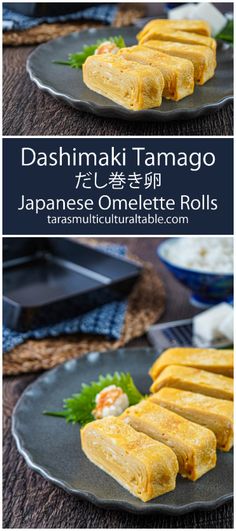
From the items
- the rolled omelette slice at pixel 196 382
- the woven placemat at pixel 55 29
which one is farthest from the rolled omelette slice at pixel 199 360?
the woven placemat at pixel 55 29

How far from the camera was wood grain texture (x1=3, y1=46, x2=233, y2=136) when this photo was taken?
1.35m

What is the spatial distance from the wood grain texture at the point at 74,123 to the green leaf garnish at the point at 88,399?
18.2 inches

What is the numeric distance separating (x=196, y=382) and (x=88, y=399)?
191 millimetres

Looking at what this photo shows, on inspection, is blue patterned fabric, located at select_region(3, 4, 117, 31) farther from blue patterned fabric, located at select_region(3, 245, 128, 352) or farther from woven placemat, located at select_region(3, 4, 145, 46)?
blue patterned fabric, located at select_region(3, 245, 128, 352)

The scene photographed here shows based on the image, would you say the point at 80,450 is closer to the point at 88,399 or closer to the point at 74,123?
the point at 88,399

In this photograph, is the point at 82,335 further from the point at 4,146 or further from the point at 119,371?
the point at 4,146

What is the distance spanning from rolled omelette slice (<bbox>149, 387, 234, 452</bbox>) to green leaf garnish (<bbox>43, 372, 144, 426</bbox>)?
97mm

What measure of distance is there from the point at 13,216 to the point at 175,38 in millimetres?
464

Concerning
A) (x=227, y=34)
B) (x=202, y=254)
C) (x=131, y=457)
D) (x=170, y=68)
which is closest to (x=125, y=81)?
(x=170, y=68)

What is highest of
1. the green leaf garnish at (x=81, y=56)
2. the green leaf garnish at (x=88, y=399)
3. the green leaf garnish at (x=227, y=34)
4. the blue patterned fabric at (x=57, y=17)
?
the green leaf garnish at (x=81, y=56)

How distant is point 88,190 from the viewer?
1305 millimetres

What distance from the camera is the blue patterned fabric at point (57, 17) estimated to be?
1914mm

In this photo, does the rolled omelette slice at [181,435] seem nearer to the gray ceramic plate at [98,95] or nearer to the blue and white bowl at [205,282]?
the gray ceramic plate at [98,95]

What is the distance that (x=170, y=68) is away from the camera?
1379mm
